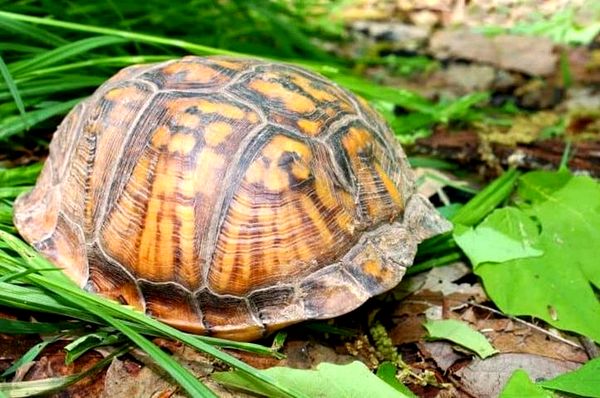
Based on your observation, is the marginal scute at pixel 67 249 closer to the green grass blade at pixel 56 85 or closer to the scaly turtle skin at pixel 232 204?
the scaly turtle skin at pixel 232 204

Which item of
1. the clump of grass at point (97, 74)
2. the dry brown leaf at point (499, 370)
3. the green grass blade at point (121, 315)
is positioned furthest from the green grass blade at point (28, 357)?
the dry brown leaf at point (499, 370)

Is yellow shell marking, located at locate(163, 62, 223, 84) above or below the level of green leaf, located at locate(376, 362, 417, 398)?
above

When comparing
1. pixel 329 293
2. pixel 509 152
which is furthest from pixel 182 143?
pixel 509 152

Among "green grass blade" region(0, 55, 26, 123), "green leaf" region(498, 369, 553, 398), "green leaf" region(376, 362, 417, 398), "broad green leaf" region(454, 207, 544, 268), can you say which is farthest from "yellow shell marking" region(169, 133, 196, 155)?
"green leaf" region(498, 369, 553, 398)

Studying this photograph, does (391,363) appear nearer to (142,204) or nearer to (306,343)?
(306,343)

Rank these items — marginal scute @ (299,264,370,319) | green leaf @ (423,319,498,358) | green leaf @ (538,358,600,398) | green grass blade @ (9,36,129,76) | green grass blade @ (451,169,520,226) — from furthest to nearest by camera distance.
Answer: green grass blade @ (9,36,129,76)
green grass blade @ (451,169,520,226)
green leaf @ (423,319,498,358)
marginal scute @ (299,264,370,319)
green leaf @ (538,358,600,398)

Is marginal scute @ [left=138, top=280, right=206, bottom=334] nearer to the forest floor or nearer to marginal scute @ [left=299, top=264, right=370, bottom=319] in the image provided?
the forest floor
